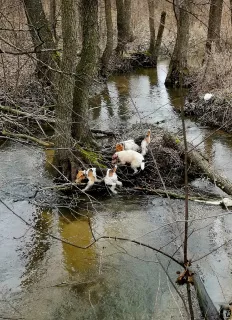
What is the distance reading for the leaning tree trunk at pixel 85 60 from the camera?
9.19 meters

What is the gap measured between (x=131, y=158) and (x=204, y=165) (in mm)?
1630

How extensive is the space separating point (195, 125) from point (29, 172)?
589 cm

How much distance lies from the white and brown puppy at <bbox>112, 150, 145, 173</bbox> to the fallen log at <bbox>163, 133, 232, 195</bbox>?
1.08 m

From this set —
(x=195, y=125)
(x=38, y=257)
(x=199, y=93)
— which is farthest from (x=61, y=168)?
(x=199, y=93)

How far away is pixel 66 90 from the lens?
8.92 m

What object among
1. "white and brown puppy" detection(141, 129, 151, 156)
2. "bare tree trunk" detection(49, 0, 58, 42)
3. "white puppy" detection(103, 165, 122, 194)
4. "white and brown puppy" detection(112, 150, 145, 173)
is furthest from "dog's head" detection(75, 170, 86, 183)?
"bare tree trunk" detection(49, 0, 58, 42)

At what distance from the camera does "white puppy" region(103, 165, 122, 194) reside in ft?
29.6

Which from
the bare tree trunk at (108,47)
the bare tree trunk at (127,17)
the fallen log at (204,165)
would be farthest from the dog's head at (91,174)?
the bare tree trunk at (127,17)

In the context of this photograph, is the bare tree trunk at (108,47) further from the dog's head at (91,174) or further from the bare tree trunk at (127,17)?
the dog's head at (91,174)

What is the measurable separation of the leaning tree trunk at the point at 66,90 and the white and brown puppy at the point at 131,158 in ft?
3.42

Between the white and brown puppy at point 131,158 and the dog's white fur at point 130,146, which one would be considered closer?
the white and brown puppy at point 131,158

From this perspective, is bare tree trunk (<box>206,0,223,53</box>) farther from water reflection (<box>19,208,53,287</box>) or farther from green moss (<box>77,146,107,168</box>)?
water reflection (<box>19,208,53,287</box>)

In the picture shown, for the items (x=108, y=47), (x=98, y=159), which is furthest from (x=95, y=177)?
(x=108, y=47)

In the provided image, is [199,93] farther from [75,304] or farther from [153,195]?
[75,304]
